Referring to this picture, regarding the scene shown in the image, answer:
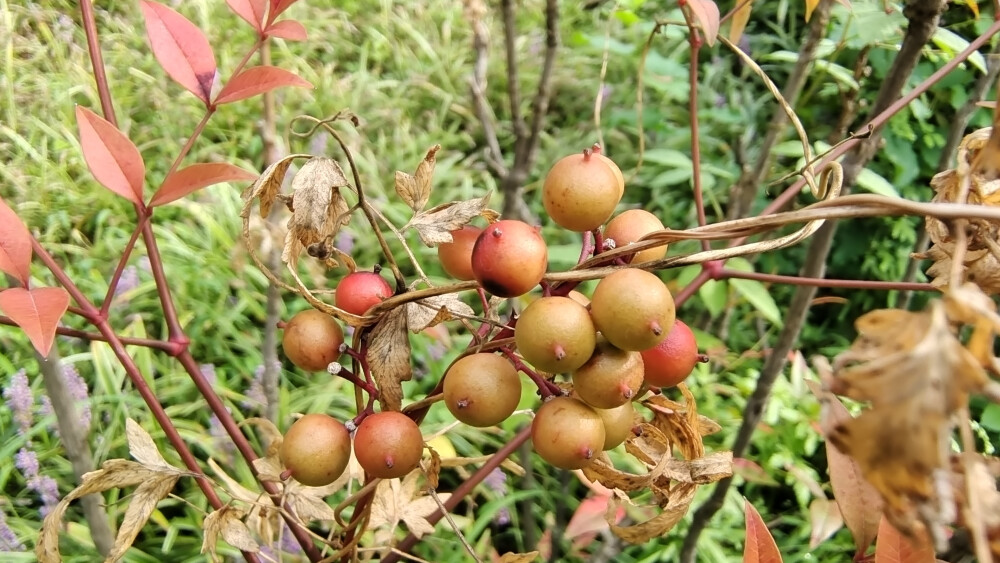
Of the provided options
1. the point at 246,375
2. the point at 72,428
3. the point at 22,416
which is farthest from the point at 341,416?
the point at 72,428

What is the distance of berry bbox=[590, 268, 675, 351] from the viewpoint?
0.30 meters

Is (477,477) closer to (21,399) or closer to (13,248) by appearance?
(13,248)

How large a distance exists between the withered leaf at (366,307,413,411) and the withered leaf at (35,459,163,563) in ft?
0.56

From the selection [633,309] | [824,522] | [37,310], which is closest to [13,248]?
[37,310]

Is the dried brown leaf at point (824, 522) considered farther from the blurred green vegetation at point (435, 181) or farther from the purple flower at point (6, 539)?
the purple flower at point (6, 539)

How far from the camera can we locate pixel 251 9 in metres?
0.53

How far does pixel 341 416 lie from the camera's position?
1661 mm

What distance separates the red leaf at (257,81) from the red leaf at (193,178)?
2.0 inches

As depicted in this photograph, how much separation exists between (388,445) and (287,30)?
316 mm

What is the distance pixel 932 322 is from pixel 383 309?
0.26 metres

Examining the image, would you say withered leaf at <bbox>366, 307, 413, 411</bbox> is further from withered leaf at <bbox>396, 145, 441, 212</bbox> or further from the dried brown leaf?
the dried brown leaf

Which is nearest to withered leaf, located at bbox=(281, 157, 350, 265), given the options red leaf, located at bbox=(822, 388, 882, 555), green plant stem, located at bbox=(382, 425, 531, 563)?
green plant stem, located at bbox=(382, 425, 531, 563)

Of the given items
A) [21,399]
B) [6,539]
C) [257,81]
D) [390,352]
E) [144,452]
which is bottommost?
[6,539]

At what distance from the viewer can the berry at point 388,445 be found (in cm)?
37
